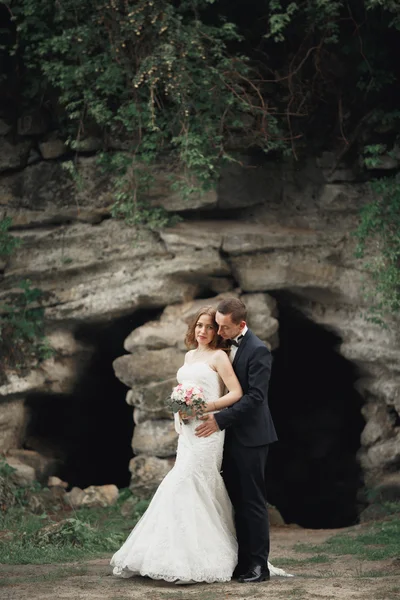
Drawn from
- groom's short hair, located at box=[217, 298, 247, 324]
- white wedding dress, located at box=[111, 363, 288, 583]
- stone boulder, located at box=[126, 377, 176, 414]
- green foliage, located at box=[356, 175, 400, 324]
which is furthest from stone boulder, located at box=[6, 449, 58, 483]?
groom's short hair, located at box=[217, 298, 247, 324]

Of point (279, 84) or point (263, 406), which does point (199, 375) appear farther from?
point (279, 84)

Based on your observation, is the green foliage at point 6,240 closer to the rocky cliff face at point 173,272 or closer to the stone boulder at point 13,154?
the rocky cliff face at point 173,272

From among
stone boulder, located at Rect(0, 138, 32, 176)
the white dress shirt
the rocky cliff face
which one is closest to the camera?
the white dress shirt

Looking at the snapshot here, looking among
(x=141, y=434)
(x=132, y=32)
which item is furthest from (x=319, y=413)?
(x=132, y=32)

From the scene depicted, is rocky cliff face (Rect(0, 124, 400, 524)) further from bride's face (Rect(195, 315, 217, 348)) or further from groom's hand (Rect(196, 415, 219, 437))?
groom's hand (Rect(196, 415, 219, 437))

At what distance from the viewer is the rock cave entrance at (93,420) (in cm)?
1146

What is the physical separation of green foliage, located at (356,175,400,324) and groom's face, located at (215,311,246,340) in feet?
14.4

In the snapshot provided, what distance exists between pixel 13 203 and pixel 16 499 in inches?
154

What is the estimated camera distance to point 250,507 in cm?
583

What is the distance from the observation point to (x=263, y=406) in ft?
19.5

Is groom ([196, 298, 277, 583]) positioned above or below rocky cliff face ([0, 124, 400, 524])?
below

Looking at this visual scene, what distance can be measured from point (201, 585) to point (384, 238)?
5.79 m

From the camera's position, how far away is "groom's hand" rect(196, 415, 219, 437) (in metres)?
5.89

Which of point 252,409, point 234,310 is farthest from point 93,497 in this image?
point 234,310
